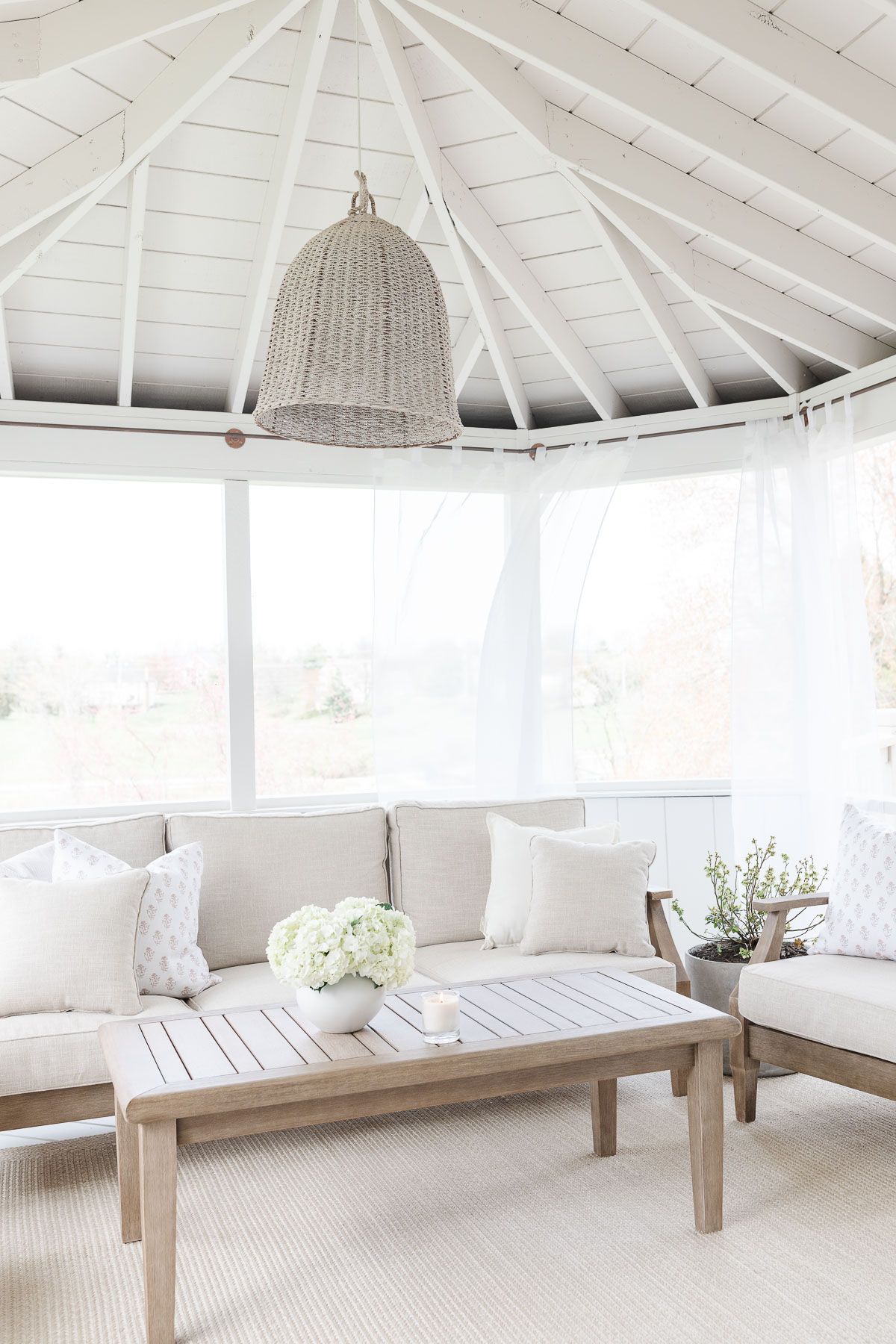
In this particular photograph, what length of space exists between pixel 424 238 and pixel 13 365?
1.69m

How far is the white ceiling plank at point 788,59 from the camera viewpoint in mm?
2559

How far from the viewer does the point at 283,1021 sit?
2682 mm

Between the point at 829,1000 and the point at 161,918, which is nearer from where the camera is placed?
the point at 829,1000

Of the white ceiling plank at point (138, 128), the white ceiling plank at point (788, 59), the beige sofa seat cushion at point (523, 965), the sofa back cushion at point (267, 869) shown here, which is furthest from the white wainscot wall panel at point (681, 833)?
the white ceiling plank at point (138, 128)

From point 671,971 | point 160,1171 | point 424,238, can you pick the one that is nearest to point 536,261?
point 424,238

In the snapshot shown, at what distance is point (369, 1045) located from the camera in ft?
8.13

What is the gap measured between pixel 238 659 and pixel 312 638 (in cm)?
45

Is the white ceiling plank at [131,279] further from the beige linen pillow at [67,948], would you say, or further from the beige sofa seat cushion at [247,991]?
the beige sofa seat cushion at [247,991]

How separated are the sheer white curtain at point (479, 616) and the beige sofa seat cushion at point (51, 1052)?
1.99 metres

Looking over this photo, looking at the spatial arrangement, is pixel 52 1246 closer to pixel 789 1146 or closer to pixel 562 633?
pixel 789 1146

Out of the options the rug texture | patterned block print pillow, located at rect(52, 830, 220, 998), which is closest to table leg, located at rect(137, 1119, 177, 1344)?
the rug texture

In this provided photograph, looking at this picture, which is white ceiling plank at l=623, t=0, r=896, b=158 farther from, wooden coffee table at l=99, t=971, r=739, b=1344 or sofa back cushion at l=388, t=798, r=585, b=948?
sofa back cushion at l=388, t=798, r=585, b=948

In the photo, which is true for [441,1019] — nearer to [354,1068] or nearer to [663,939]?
[354,1068]

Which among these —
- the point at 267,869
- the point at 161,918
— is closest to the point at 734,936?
the point at 267,869
